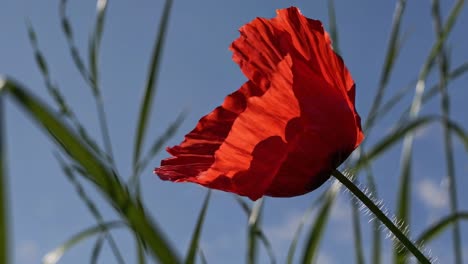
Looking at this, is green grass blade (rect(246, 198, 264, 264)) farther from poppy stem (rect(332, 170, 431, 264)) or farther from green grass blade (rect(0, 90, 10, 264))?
green grass blade (rect(0, 90, 10, 264))

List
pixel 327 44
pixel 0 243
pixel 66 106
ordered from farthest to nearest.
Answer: pixel 66 106 → pixel 327 44 → pixel 0 243

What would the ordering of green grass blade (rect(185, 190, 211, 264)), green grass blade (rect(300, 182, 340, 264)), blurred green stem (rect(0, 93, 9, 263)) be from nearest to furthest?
blurred green stem (rect(0, 93, 9, 263)) < green grass blade (rect(185, 190, 211, 264)) < green grass blade (rect(300, 182, 340, 264))

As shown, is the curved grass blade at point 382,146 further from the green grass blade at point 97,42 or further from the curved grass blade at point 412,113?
the green grass blade at point 97,42

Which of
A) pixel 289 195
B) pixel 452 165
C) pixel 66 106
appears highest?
pixel 66 106

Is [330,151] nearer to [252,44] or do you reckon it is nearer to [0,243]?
[252,44]

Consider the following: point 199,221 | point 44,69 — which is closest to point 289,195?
point 199,221

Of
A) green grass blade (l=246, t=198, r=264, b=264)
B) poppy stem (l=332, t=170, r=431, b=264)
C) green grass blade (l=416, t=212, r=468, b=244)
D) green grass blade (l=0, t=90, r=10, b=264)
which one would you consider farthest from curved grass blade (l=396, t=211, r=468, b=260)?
green grass blade (l=0, t=90, r=10, b=264)

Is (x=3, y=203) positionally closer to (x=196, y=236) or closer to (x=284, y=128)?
(x=284, y=128)
